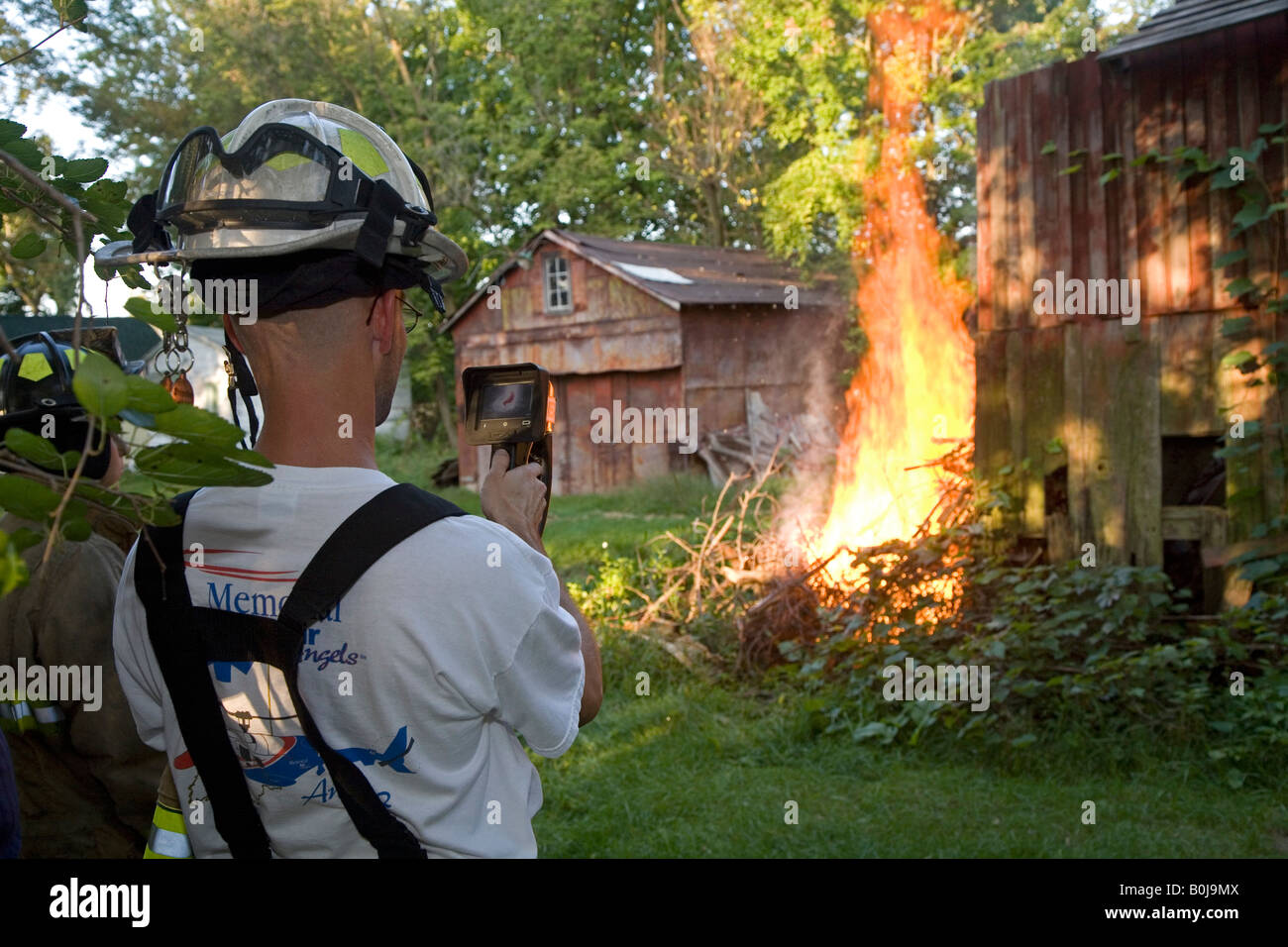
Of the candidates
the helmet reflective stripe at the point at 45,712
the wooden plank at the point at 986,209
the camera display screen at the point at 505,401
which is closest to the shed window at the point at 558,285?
the wooden plank at the point at 986,209

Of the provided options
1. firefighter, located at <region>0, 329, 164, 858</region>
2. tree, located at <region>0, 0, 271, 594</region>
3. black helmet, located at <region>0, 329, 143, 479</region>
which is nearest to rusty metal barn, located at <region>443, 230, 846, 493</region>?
black helmet, located at <region>0, 329, 143, 479</region>

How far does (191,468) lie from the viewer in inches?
62.5

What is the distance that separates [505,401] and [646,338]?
2242cm

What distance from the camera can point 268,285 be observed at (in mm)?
2008

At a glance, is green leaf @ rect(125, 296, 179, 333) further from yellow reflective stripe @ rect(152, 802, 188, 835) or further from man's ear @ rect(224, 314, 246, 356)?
yellow reflective stripe @ rect(152, 802, 188, 835)

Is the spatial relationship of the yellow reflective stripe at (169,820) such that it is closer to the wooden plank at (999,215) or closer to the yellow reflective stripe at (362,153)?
the yellow reflective stripe at (362,153)

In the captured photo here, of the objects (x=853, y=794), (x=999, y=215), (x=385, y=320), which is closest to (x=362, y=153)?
(x=385, y=320)

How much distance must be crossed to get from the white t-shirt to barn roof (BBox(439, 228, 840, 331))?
21.9m

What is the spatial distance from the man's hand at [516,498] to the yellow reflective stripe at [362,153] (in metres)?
0.62

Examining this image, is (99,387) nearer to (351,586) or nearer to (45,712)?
(351,586)

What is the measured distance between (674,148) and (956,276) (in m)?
14.3

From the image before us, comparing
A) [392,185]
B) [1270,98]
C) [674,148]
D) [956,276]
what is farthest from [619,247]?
[392,185]

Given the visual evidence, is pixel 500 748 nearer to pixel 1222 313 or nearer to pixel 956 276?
pixel 1222 313

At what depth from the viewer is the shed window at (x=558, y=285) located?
86.5 ft
